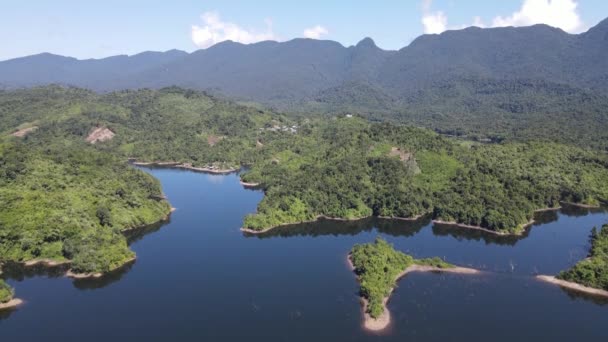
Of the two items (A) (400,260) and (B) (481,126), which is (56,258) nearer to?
(A) (400,260)

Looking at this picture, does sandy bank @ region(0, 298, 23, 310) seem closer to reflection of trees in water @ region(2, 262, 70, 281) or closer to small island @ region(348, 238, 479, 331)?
reflection of trees in water @ region(2, 262, 70, 281)

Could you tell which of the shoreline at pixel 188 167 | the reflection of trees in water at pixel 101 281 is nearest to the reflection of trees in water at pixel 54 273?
the reflection of trees in water at pixel 101 281

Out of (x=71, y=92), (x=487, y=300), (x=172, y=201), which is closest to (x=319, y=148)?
(x=172, y=201)

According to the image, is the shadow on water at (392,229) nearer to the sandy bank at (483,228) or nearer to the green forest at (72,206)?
the sandy bank at (483,228)

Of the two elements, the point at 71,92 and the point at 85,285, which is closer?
the point at 85,285

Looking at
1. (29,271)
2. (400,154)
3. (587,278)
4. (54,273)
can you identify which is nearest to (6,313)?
(54,273)

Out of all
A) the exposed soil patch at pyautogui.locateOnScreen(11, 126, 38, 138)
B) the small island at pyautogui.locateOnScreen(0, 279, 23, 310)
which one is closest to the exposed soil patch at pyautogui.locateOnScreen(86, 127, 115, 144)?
the exposed soil patch at pyautogui.locateOnScreen(11, 126, 38, 138)

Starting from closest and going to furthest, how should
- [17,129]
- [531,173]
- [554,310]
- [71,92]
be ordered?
[554,310] < [531,173] < [17,129] < [71,92]
